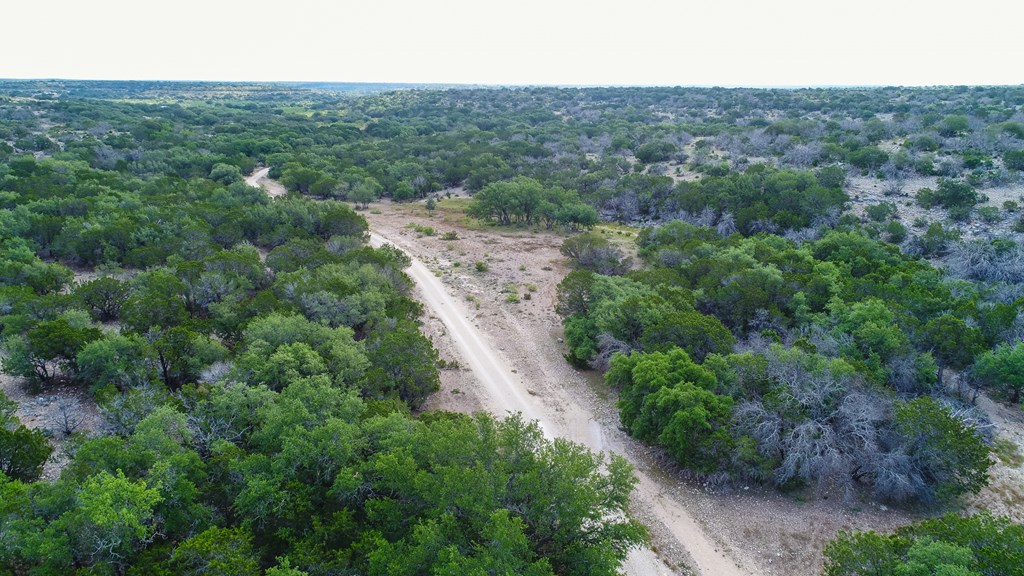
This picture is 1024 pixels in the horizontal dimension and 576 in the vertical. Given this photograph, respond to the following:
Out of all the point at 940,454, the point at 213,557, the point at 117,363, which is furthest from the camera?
the point at 117,363

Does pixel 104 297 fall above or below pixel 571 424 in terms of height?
above

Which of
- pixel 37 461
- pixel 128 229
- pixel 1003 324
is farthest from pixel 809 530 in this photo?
pixel 128 229

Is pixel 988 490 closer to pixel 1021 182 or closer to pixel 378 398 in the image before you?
pixel 378 398

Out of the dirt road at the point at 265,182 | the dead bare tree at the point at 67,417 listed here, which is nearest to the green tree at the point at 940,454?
the dead bare tree at the point at 67,417

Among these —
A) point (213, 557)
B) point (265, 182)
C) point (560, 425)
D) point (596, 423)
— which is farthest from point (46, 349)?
point (265, 182)

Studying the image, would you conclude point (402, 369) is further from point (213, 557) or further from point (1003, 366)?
point (1003, 366)

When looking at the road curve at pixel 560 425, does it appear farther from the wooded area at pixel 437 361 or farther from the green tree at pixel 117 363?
the green tree at pixel 117 363

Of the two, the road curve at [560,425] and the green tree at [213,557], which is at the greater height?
the green tree at [213,557]

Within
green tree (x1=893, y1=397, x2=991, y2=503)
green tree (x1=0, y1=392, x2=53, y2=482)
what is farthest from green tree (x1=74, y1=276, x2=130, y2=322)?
green tree (x1=893, y1=397, x2=991, y2=503)
